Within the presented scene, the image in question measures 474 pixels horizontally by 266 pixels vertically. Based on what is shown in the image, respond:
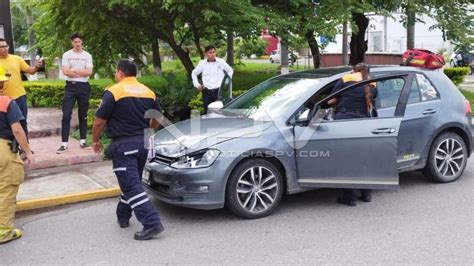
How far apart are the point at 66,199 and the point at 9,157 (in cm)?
145

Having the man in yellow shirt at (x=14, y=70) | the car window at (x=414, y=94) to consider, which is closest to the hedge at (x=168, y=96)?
the man in yellow shirt at (x=14, y=70)

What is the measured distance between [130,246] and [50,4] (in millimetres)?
7902

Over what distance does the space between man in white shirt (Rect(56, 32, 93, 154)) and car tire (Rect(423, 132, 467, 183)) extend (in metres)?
4.92

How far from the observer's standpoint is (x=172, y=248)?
455cm

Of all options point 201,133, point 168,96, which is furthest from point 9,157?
point 168,96

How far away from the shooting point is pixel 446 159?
6398mm

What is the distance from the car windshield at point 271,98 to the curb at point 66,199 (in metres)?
1.74

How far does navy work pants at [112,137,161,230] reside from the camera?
4734mm

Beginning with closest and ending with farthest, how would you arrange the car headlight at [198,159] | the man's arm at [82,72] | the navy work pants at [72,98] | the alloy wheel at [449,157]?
the car headlight at [198,159] → the alloy wheel at [449,157] → the man's arm at [82,72] → the navy work pants at [72,98]

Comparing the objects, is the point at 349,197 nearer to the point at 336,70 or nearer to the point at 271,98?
the point at 271,98

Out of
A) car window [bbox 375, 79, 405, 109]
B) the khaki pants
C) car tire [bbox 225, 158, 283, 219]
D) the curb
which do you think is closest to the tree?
car window [bbox 375, 79, 405, 109]

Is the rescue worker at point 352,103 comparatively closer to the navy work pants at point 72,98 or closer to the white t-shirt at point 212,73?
the white t-shirt at point 212,73

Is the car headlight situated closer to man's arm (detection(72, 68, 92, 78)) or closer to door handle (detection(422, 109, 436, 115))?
door handle (detection(422, 109, 436, 115))

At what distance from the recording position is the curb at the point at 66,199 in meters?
5.89
